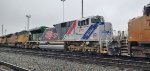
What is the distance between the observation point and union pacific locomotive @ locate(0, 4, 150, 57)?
15148 millimetres

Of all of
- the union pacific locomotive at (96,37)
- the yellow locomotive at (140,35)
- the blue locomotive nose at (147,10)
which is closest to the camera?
the blue locomotive nose at (147,10)

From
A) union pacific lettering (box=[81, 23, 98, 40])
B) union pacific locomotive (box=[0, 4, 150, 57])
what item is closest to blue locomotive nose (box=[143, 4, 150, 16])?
union pacific locomotive (box=[0, 4, 150, 57])

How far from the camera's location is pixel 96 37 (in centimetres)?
2194

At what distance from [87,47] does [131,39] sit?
7.01 metres

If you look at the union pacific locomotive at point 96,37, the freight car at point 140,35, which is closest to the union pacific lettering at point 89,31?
the union pacific locomotive at point 96,37

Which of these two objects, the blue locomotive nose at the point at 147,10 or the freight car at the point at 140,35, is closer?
the blue locomotive nose at the point at 147,10

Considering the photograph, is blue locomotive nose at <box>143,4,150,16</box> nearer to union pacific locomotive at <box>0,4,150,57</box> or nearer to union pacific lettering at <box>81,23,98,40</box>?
union pacific locomotive at <box>0,4,150,57</box>

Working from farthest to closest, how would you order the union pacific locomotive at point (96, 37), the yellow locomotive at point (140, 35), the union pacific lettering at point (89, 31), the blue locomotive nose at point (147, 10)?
the union pacific lettering at point (89, 31) < the union pacific locomotive at point (96, 37) < the yellow locomotive at point (140, 35) < the blue locomotive nose at point (147, 10)

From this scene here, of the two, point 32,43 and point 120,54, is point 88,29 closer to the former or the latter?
point 120,54

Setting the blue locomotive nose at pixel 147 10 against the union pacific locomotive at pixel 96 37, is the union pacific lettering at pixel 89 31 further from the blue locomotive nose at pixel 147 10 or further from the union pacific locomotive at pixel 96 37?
the blue locomotive nose at pixel 147 10

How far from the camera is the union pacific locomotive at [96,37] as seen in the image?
49.7ft

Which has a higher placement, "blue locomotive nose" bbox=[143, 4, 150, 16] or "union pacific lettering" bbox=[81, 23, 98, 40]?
"blue locomotive nose" bbox=[143, 4, 150, 16]

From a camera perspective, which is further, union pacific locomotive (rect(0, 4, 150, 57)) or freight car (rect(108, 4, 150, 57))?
union pacific locomotive (rect(0, 4, 150, 57))

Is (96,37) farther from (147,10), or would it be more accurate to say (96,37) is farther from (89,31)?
(147,10)
